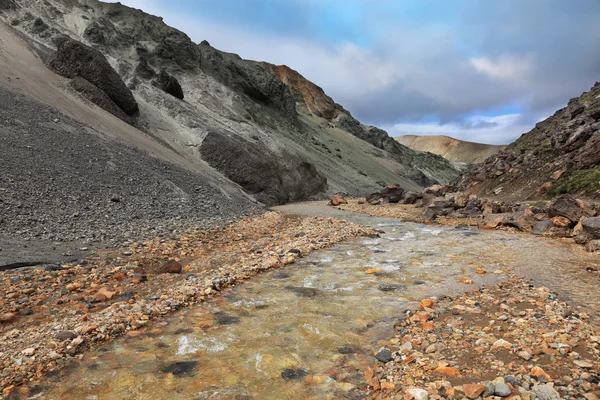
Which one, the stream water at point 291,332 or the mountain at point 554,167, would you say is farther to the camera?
the mountain at point 554,167

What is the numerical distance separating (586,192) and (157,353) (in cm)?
2337

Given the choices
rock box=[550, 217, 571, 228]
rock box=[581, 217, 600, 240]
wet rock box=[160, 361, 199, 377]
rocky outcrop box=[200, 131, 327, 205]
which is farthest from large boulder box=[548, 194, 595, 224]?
rocky outcrop box=[200, 131, 327, 205]

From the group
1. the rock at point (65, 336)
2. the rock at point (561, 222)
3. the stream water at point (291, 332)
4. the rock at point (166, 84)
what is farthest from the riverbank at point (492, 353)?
the rock at point (166, 84)

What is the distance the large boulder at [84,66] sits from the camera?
32.8 m

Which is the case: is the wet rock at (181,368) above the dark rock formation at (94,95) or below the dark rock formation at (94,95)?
below

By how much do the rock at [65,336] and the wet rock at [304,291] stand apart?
489cm

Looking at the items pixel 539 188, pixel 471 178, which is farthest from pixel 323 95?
pixel 539 188

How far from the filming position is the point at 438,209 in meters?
Result: 24.6

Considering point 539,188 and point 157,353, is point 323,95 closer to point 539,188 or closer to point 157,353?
point 539,188

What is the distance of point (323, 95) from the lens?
347ft

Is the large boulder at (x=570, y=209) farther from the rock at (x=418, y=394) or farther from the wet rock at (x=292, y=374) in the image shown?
the wet rock at (x=292, y=374)

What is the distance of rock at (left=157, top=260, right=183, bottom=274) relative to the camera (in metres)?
11.0

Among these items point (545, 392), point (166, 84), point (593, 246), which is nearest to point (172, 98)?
point (166, 84)

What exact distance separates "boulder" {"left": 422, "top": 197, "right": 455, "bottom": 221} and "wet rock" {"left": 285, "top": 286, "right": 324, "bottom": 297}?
15.3 m
